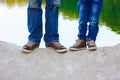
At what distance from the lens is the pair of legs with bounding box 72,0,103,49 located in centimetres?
595

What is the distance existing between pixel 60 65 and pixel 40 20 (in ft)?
2.49

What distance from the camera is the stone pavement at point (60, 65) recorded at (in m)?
5.45

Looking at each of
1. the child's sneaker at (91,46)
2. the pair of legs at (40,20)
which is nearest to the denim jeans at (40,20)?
the pair of legs at (40,20)

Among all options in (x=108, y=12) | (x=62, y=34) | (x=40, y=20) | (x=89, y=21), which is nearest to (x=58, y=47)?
(x=40, y=20)

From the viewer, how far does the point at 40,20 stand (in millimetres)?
5922

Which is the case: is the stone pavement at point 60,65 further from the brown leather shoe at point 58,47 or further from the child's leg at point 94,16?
the child's leg at point 94,16

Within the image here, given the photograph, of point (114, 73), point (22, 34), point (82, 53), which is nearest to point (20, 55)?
point (82, 53)

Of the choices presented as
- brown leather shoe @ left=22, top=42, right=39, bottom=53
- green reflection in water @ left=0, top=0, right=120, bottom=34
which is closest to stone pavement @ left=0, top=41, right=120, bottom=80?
brown leather shoe @ left=22, top=42, right=39, bottom=53

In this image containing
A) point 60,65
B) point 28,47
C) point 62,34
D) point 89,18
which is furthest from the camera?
point 62,34

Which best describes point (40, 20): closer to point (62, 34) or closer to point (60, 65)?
point (60, 65)

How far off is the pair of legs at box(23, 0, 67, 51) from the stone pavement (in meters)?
0.18

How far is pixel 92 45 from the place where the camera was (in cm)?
596

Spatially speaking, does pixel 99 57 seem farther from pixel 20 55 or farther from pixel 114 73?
pixel 20 55

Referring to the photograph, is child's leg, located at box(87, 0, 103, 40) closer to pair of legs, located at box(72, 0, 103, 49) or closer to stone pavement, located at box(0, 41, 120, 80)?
pair of legs, located at box(72, 0, 103, 49)
